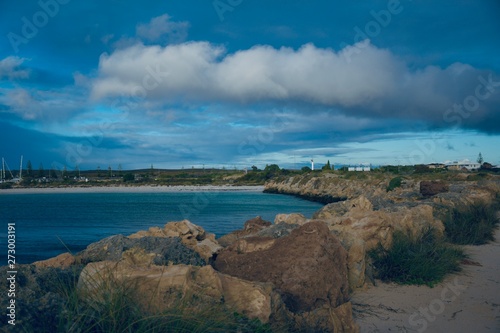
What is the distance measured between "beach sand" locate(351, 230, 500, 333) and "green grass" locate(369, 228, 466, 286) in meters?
0.21

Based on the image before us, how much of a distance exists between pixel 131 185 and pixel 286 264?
9958 cm

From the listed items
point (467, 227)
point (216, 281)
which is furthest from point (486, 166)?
point (216, 281)

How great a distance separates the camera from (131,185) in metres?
101

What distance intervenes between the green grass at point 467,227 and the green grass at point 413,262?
3683mm

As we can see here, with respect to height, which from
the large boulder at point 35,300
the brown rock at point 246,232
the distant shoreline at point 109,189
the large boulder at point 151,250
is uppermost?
the large boulder at point 35,300

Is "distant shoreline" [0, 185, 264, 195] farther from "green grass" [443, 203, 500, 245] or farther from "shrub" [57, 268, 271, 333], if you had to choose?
"shrub" [57, 268, 271, 333]

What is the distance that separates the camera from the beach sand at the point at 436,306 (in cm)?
595

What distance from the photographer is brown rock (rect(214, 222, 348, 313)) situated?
529 cm

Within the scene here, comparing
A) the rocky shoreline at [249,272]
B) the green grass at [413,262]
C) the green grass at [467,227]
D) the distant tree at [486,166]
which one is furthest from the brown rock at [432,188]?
the distant tree at [486,166]

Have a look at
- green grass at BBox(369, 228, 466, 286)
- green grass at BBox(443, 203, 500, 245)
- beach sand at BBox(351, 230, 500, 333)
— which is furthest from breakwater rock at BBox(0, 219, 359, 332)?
green grass at BBox(443, 203, 500, 245)

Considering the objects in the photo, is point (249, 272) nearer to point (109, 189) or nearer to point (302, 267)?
point (302, 267)

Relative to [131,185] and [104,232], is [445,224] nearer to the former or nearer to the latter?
[104,232]

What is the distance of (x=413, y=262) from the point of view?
27.3 ft

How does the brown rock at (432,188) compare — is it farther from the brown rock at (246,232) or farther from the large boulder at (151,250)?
the large boulder at (151,250)
